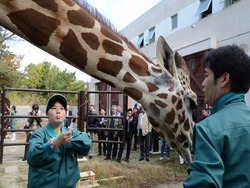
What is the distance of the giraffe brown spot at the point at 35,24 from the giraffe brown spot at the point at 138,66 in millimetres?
765

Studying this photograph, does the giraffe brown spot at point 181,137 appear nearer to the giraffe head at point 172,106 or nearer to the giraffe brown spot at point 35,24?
the giraffe head at point 172,106

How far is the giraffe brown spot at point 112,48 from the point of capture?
2535 mm

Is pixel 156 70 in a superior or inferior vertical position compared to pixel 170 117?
superior

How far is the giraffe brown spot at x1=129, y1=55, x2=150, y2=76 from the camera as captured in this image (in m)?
2.64

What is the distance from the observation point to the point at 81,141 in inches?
98.7

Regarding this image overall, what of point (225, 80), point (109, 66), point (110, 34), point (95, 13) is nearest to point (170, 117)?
point (109, 66)

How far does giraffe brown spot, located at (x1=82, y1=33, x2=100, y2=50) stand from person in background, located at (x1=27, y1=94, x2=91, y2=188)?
707 mm

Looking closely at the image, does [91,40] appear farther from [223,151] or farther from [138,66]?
[223,151]

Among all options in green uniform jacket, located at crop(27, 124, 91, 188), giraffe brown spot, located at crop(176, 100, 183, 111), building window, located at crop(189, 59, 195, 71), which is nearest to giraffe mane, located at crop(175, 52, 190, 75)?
giraffe brown spot, located at crop(176, 100, 183, 111)

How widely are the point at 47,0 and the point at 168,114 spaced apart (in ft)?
4.90

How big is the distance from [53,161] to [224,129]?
1.69 m

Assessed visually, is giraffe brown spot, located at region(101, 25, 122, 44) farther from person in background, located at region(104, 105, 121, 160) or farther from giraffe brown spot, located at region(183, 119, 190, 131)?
person in background, located at region(104, 105, 121, 160)

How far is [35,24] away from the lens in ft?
7.30

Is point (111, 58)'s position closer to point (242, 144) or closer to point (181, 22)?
point (242, 144)
